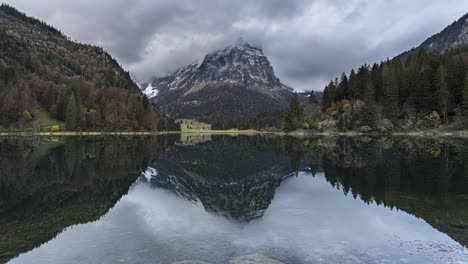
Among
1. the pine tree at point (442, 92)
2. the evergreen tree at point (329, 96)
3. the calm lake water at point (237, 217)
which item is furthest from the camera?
the evergreen tree at point (329, 96)

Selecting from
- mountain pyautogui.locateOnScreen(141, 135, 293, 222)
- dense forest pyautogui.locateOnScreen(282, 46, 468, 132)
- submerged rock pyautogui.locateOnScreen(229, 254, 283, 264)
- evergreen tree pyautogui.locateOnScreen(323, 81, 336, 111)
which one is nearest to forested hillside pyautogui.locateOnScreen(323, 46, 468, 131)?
dense forest pyautogui.locateOnScreen(282, 46, 468, 132)

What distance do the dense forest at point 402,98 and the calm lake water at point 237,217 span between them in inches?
3681

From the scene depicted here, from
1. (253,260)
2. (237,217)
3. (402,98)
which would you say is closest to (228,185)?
(237,217)

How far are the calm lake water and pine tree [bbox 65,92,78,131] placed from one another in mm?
129141

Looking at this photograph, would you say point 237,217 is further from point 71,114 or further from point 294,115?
point 71,114

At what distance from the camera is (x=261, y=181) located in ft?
122

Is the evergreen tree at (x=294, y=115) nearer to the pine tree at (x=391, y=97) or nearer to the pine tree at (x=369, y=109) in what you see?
the pine tree at (x=369, y=109)

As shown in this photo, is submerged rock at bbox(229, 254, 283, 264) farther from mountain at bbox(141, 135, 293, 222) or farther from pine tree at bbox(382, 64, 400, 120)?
pine tree at bbox(382, 64, 400, 120)

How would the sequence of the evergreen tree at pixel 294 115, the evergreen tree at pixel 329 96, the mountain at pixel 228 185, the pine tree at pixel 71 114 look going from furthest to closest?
1. the evergreen tree at pixel 329 96
2. the evergreen tree at pixel 294 115
3. the pine tree at pixel 71 114
4. the mountain at pixel 228 185

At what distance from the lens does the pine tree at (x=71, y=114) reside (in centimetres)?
15800

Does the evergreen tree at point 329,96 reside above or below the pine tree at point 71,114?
above

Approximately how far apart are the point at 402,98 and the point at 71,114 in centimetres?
14243

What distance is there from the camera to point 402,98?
138 metres

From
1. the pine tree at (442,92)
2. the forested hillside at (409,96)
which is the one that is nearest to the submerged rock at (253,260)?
the forested hillside at (409,96)
